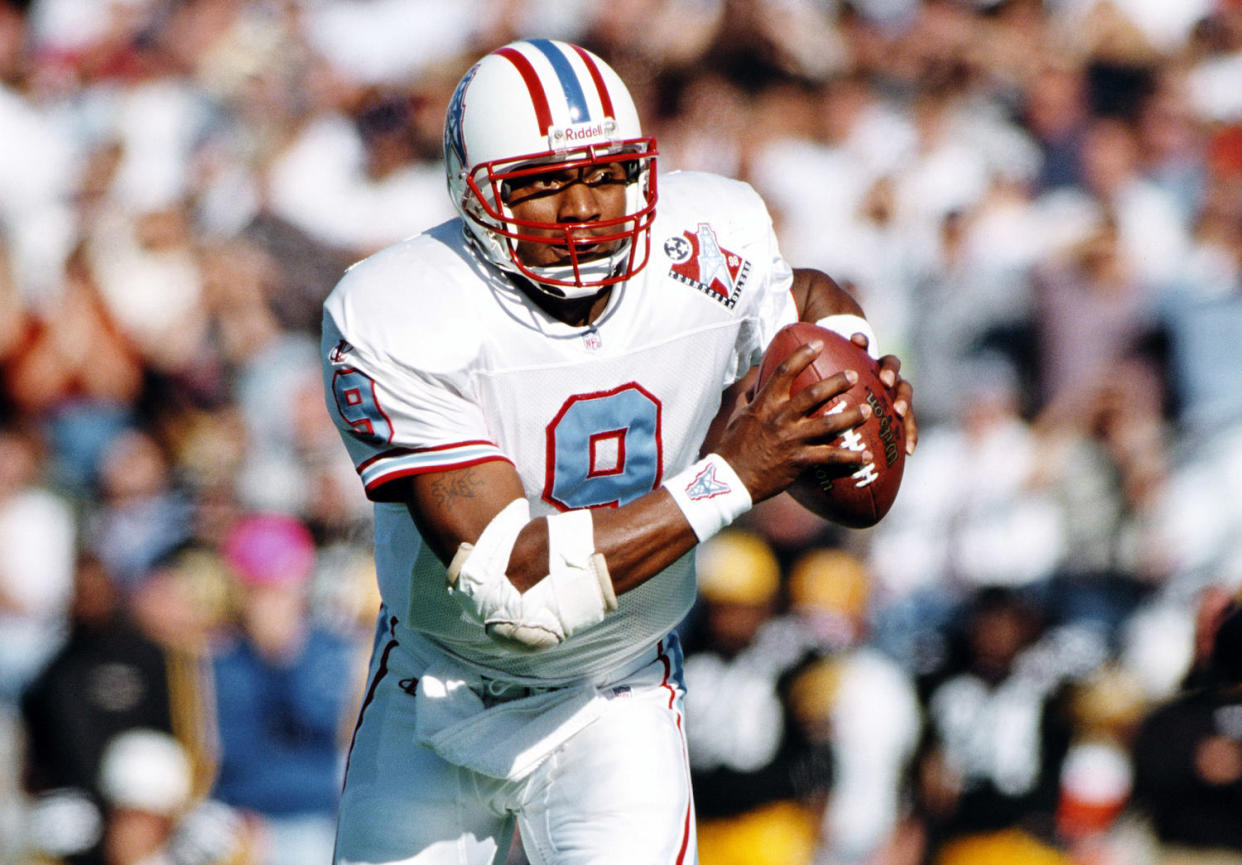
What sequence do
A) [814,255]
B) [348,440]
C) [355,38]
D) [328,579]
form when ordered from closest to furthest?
[348,440] < [328,579] < [814,255] < [355,38]

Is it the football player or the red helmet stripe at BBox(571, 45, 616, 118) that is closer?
the football player

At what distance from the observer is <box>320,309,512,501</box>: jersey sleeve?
9.09ft

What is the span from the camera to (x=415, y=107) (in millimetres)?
7340

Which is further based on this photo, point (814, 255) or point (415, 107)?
point (415, 107)

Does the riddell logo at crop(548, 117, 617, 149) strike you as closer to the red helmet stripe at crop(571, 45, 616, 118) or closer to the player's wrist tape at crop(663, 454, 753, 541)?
the red helmet stripe at crop(571, 45, 616, 118)

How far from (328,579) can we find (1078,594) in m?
2.66

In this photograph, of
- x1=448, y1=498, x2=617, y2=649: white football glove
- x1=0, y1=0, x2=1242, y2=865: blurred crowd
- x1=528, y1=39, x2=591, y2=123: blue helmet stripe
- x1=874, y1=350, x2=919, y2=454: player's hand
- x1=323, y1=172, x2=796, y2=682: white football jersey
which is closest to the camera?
x1=448, y1=498, x2=617, y2=649: white football glove

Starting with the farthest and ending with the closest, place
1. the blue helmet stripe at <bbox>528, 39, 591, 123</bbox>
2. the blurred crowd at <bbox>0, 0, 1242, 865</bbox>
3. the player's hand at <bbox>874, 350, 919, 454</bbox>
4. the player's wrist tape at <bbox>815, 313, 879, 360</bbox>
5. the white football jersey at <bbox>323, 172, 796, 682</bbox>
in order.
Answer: the blurred crowd at <bbox>0, 0, 1242, 865</bbox> → the player's wrist tape at <bbox>815, 313, 879, 360</bbox> → the player's hand at <bbox>874, 350, 919, 454</bbox> → the blue helmet stripe at <bbox>528, 39, 591, 123</bbox> → the white football jersey at <bbox>323, 172, 796, 682</bbox>

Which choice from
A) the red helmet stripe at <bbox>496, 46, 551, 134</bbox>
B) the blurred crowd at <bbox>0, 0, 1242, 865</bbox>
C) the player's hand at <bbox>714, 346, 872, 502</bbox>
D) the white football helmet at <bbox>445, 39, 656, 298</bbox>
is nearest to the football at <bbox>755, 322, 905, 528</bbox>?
the player's hand at <bbox>714, 346, 872, 502</bbox>

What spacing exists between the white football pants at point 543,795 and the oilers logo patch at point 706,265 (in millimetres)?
781

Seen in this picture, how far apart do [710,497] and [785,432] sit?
177mm

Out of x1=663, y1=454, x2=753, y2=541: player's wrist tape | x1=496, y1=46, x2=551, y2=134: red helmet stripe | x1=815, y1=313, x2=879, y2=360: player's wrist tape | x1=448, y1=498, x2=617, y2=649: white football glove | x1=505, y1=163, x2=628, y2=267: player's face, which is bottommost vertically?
x1=448, y1=498, x2=617, y2=649: white football glove

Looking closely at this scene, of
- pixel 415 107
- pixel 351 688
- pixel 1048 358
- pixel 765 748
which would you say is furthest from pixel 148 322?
pixel 1048 358

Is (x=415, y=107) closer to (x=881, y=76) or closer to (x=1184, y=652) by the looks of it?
(x=881, y=76)
